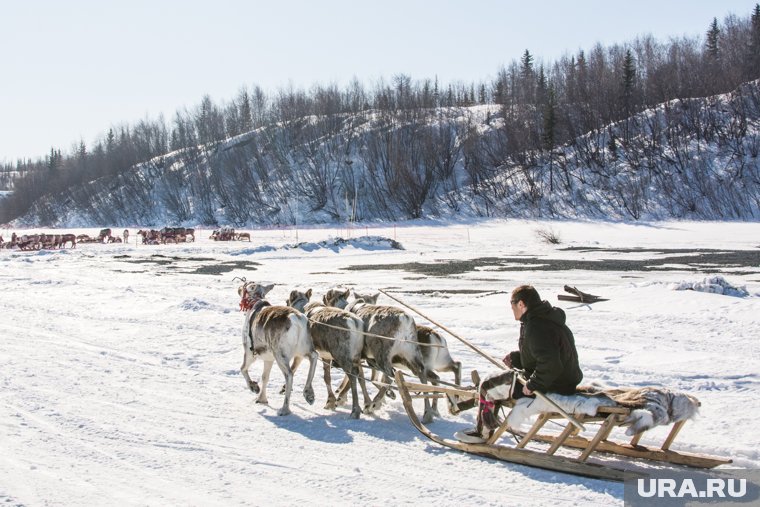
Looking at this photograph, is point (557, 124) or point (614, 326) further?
point (557, 124)

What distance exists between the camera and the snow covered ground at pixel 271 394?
5.04 metres

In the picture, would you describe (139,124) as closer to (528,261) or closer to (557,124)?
(557,124)

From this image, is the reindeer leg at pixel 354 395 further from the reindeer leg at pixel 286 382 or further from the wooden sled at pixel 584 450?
the wooden sled at pixel 584 450

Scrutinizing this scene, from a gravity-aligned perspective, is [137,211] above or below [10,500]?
above

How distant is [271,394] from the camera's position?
7.89m

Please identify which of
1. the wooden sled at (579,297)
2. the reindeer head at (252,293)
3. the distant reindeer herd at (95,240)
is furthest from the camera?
the distant reindeer herd at (95,240)

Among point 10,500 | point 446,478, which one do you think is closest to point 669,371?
point 446,478

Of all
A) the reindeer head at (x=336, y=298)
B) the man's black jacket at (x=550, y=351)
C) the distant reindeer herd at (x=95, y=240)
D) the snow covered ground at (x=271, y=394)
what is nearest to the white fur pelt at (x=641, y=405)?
the man's black jacket at (x=550, y=351)

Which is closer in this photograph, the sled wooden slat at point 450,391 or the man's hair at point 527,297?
the man's hair at point 527,297

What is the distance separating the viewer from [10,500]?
15.4ft

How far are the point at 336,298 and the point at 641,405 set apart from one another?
4.37m

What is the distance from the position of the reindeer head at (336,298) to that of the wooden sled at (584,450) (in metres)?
2.73

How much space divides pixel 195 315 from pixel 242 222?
2307 inches

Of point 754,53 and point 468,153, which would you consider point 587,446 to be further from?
point 754,53
